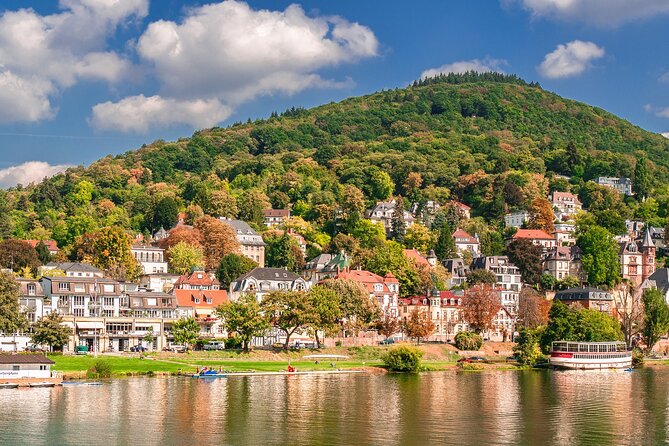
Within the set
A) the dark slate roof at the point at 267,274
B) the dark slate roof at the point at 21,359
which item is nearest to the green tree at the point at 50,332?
the dark slate roof at the point at 21,359

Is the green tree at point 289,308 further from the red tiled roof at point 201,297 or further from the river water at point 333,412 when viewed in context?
the red tiled roof at point 201,297

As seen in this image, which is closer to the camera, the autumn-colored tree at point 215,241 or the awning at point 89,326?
the awning at point 89,326

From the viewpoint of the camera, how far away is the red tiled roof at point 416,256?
15388cm

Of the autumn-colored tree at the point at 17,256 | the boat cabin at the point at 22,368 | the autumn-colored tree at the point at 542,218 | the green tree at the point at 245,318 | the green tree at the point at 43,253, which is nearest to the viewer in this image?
the boat cabin at the point at 22,368

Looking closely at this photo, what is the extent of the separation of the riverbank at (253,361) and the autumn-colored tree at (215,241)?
42222 mm

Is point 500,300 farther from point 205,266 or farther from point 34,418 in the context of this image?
point 34,418

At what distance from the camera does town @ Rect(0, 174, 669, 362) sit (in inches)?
4345

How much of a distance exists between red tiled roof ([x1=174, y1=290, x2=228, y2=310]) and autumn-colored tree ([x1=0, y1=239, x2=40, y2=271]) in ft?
91.2

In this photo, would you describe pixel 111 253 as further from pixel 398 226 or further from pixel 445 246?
pixel 445 246

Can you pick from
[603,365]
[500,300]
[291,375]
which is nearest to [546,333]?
[603,365]

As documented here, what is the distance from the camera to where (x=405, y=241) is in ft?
574

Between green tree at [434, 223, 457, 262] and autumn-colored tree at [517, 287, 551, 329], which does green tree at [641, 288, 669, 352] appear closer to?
autumn-colored tree at [517, 287, 551, 329]

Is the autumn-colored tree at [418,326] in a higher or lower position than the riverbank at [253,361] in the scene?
higher

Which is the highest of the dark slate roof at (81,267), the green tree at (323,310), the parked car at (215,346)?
the dark slate roof at (81,267)
